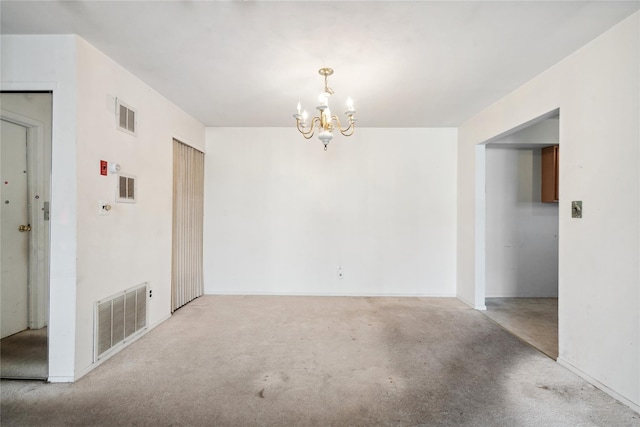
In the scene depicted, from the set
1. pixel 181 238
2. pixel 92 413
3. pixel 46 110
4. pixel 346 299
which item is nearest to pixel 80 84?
pixel 46 110

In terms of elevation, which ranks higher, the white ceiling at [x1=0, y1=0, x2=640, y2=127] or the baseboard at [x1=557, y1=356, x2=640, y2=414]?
the white ceiling at [x1=0, y1=0, x2=640, y2=127]

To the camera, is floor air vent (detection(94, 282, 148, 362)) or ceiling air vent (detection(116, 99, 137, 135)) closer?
floor air vent (detection(94, 282, 148, 362))

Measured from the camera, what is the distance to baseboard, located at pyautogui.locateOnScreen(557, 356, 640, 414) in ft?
6.39

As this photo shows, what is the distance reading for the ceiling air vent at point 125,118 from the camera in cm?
272

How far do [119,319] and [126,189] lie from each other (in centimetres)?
125

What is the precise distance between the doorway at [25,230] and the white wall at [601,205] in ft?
14.1

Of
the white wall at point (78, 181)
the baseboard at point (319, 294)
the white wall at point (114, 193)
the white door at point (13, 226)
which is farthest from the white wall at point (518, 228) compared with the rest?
the white door at point (13, 226)

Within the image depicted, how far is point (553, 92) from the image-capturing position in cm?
266

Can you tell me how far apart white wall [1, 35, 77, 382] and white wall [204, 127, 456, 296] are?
2476mm

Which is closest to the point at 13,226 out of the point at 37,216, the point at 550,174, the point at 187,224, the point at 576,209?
the point at 37,216

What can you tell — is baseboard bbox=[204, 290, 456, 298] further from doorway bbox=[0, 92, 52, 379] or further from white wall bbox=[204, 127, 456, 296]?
doorway bbox=[0, 92, 52, 379]

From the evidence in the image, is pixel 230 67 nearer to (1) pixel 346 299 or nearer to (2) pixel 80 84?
(2) pixel 80 84

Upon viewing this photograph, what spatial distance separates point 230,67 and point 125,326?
8.92ft

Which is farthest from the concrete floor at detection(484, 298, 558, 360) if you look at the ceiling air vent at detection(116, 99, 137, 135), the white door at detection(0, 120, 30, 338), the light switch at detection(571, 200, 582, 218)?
the white door at detection(0, 120, 30, 338)
